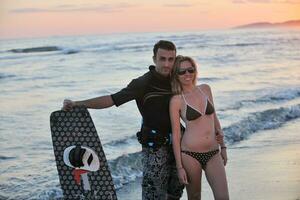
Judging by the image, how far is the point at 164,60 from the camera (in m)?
3.62

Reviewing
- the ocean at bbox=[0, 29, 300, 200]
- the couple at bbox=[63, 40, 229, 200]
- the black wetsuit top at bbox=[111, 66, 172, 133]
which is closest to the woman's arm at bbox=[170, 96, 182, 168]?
the couple at bbox=[63, 40, 229, 200]

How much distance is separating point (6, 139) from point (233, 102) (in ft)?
17.0

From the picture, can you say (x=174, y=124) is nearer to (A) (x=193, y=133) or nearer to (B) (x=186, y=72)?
(A) (x=193, y=133)

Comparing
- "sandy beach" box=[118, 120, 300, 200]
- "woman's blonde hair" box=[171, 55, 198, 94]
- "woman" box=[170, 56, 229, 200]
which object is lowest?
"sandy beach" box=[118, 120, 300, 200]

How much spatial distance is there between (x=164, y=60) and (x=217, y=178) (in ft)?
2.80

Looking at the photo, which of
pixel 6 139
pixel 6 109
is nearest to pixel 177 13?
pixel 6 109

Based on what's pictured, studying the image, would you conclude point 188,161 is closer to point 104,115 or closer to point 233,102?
point 104,115

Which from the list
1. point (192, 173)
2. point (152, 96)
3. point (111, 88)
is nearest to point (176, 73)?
point (152, 96)

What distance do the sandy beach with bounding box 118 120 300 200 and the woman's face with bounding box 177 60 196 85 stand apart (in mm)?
2125

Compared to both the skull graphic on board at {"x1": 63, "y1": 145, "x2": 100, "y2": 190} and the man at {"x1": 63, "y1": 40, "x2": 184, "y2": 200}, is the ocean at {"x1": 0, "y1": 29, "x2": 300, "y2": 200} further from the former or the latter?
the man at {"x1": 63, "y1": 40, "x2": 184, "y2": 200}

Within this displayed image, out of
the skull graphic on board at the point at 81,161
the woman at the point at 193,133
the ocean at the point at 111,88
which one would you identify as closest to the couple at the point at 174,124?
the woman at the point at 193,133

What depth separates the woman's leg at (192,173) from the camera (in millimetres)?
3559

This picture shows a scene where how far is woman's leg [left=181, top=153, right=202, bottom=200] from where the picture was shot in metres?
3.56

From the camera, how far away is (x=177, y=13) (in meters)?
18.5
